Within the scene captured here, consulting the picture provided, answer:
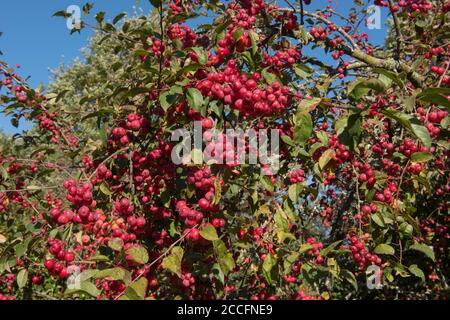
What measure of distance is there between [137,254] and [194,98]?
73cm

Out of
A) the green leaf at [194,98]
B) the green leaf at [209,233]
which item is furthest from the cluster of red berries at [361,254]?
the green leaf at [194,98]

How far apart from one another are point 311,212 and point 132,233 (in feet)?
8.16

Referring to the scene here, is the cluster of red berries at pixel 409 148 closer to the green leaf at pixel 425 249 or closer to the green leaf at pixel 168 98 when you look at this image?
the green leaf at pixel 425 249

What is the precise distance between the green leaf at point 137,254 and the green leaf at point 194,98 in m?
0.67

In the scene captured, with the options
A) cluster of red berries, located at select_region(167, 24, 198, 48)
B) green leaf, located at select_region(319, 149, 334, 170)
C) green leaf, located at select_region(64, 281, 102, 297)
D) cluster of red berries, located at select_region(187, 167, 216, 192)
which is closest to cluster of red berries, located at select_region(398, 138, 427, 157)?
green leaf, located at select_region(319, 149, 334, 170)

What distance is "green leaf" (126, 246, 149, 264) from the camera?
1575mm

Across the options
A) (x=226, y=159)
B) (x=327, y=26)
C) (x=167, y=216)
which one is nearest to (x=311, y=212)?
(x=327, y=26)

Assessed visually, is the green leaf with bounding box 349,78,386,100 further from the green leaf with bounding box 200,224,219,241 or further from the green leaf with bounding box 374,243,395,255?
the green leaf with bounding box 374,243,395,255

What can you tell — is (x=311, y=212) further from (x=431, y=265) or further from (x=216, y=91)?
(x=216, y=91)

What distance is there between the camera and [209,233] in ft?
5.42

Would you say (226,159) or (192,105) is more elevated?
(192,105)

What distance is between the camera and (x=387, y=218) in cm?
200

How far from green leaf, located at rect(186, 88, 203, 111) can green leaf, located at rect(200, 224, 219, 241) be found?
0.54m

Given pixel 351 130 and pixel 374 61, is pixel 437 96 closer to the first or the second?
pixel 351 130
